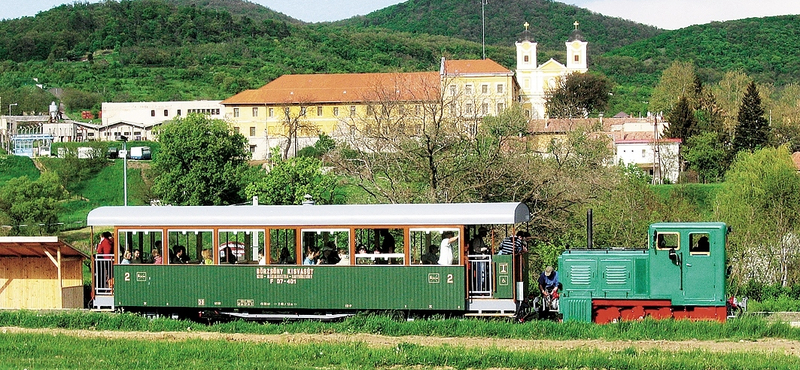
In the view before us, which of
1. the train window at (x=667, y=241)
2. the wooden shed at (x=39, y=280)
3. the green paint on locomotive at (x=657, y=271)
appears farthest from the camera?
the wooden shed at (x=39, y=280)

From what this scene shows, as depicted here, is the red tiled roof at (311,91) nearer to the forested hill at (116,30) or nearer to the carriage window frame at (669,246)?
the forested hill at (116,30)

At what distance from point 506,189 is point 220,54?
138315 mm

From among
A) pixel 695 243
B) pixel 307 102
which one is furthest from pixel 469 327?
pixel 307 102

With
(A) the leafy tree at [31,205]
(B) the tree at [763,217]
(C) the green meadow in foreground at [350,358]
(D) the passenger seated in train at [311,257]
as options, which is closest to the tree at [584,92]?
(A) the leafy tree at [31,205]

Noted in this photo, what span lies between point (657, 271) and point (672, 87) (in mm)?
95750

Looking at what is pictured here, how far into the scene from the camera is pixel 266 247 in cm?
2167

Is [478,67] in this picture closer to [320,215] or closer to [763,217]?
[763,217]

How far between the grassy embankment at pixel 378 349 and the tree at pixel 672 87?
92.7 m

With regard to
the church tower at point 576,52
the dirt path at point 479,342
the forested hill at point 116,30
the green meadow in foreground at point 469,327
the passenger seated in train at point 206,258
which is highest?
the forested hill at point 116,30

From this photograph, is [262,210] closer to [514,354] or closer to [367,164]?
[514,354]

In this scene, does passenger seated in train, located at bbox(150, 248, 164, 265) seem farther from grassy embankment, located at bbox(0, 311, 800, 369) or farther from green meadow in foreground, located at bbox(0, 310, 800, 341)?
→ grassy embankment, located at bbox(0, 311, 800, 369)

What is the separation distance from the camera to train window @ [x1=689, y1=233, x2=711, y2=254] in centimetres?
2052

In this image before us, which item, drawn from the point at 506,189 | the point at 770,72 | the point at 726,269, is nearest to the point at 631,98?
the point at 770,72

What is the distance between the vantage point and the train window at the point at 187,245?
2213cm
